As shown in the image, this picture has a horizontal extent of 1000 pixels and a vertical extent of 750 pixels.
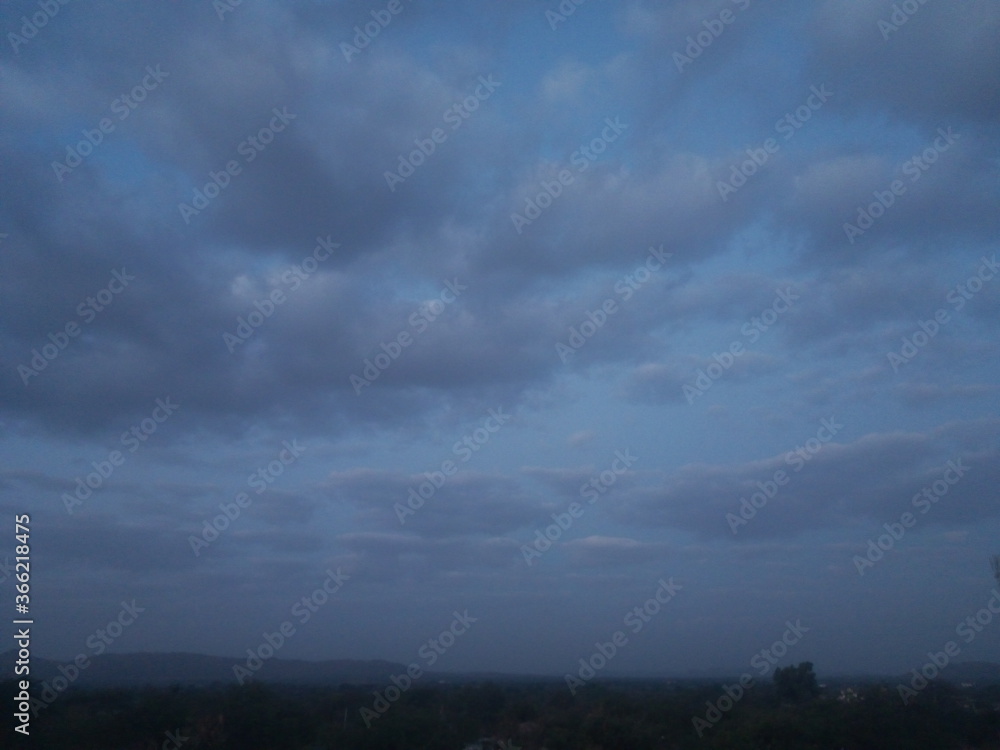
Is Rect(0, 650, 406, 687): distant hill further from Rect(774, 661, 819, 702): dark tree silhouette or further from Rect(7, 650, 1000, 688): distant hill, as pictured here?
Rect(774, 661, 819, 702): dark tree silhouette

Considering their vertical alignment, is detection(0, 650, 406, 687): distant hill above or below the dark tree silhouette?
above

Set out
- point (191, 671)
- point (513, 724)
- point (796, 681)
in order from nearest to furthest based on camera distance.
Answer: point (513, 724) → point (796, 681) → point (191, 671)

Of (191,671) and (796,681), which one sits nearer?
(796,681)

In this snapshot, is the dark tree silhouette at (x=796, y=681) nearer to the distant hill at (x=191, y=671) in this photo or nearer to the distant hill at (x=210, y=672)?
the distant hill at (x=210, y=672)

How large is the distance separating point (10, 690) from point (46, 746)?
291cm

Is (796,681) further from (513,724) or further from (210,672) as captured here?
(210,672)

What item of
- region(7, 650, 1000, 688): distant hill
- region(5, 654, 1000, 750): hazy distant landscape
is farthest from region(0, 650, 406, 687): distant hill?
region(5, 654, 1000, 750): hazy distant landscape

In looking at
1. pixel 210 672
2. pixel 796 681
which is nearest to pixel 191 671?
pixel 210 672

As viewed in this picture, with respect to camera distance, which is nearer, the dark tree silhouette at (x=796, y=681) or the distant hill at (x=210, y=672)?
the dark tree silhouette at (x=796, y=681)

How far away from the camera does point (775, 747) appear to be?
1133 inches

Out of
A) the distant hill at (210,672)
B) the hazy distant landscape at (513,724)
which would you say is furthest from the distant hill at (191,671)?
the hazy distant landscape at (513,724)

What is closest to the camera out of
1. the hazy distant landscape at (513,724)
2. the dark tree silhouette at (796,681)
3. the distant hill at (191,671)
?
the hazy distant landscape at (513,724)

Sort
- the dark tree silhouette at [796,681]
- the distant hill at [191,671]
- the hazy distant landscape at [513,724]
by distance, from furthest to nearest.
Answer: the distant hill at [191,671] → the dark tree silhouette at [796,681] → the hazy distant landscape at [513,724]

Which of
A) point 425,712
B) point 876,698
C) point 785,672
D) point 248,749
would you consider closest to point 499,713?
point 425,712
